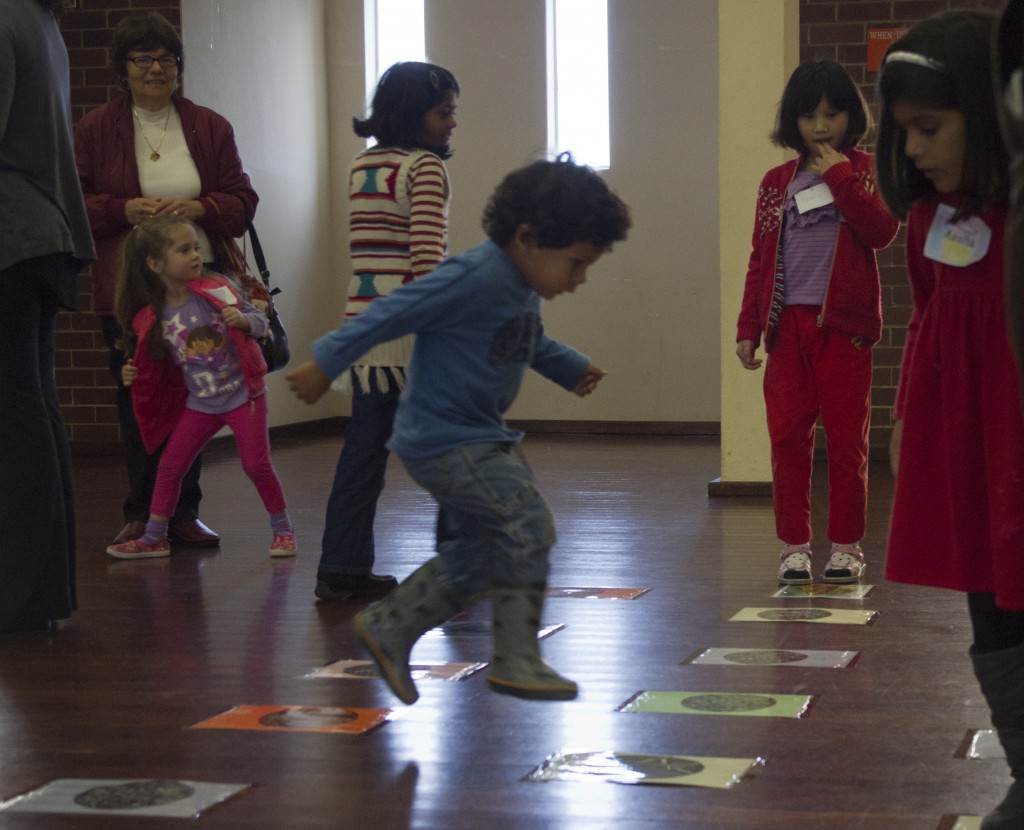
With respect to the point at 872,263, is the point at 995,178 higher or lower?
higher

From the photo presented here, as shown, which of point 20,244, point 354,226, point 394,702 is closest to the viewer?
point 394,702

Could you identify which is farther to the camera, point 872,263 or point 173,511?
point 173,511

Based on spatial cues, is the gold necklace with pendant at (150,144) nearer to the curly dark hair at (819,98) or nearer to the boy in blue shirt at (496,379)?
the curly dark hair at (819,98)

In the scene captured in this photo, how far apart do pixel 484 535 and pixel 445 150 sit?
5.00ft

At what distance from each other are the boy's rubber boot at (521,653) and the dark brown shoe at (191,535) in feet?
8.13

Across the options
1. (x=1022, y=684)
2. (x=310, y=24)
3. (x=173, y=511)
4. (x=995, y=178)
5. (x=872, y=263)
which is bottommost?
(x=173, y=511)

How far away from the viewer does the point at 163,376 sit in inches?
177

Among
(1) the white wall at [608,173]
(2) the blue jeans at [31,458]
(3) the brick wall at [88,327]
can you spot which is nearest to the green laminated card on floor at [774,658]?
(2) the blue jeans at [31,458]

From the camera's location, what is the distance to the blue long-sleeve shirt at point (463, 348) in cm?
234

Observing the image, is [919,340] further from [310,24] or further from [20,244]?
[310,24]

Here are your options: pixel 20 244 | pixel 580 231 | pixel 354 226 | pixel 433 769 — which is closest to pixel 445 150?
pixel 354 226

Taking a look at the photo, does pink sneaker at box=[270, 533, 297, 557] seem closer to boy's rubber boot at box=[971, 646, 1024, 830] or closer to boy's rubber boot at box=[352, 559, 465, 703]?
boy's rubber boot at box=[352, 559, 465, 703]

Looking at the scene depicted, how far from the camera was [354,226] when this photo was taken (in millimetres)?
3652

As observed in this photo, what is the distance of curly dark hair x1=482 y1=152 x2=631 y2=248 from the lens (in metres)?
2.37
